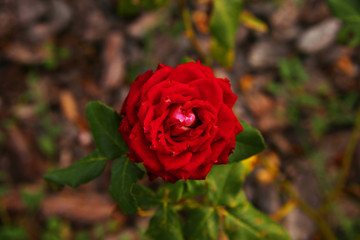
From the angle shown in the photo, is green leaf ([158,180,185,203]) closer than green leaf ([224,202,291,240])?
Yes

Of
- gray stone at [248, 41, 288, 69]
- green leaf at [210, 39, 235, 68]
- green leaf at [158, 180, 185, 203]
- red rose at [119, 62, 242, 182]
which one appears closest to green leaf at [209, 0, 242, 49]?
green leaf at [210, 39, 235, 68]

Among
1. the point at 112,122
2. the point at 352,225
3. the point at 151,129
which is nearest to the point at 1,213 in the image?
the point at 112,122

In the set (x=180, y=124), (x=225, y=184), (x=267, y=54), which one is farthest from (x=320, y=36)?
(x=180, y=124)

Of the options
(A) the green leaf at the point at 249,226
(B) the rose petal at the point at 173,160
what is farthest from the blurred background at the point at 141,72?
(B) the rose petal at the point at 173,160

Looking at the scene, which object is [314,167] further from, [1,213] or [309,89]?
[1,213]

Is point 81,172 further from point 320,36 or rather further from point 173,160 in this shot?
point 320,36

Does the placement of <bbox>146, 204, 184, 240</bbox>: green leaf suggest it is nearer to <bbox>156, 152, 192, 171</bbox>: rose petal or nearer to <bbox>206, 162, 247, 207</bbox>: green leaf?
<bbox>206, 162, 247, 207</bbox>: green leaf
